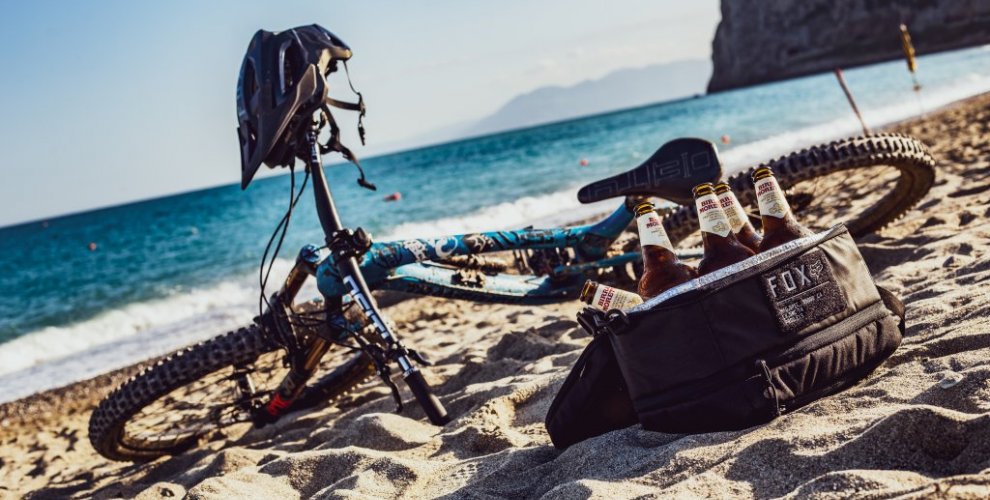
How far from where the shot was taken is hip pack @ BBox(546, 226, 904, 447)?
2.32 m

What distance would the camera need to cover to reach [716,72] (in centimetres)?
10206

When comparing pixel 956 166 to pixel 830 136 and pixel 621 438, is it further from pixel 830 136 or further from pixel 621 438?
pixel 830 136

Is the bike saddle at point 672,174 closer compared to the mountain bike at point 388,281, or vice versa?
the mountain bike at point 388,281

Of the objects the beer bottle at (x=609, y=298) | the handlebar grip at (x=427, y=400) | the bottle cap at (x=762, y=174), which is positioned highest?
the bottle cap at (x=762, y=174)

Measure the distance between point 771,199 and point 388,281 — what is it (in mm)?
1963

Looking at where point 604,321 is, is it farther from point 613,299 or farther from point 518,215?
point 518,215

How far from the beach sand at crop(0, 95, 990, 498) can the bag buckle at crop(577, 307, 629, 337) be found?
385 millimetres

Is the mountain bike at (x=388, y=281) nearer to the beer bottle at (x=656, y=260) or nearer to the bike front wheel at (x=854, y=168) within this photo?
the bike front wheel at (x=854, y=168)

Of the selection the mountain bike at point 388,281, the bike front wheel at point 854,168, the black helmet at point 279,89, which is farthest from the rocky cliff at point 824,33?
the black helmet at point 279,89

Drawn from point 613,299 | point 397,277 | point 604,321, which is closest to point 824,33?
point 397,277

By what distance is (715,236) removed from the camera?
8.23 ft

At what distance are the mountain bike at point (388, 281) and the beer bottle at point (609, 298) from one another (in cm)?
121

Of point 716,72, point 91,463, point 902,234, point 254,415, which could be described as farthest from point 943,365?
point 716,72

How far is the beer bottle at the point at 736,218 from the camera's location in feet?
8.54
